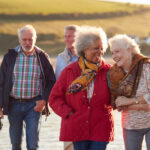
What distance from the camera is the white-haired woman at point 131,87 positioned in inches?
205

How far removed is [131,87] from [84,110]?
0.53 meters

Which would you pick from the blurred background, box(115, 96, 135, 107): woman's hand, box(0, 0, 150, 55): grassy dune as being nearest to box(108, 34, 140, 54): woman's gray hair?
box(115, 96, 135, 107): woman's hand

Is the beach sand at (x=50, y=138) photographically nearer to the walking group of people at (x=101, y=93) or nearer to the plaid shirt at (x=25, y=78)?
the plaid shirt at (x=25, y=78)

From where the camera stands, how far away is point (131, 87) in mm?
5238

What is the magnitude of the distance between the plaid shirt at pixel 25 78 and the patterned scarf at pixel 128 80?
1683 millimetres

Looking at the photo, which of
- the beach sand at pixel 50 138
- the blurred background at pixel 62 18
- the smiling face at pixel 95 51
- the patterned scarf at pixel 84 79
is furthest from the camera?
the blurred background at pixel 62 18

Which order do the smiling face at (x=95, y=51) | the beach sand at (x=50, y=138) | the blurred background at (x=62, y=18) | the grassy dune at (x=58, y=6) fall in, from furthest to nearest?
the grassy dune at (x=58, y=6), the blurred background at (x=62, y=18), the beach sand at (x=50, y=138), the smiling face at (x=95, y=51)

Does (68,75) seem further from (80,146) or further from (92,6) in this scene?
(92,6)

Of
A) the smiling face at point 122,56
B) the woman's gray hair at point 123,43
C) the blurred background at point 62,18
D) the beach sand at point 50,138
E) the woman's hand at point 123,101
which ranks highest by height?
the blurred background at point 62,18

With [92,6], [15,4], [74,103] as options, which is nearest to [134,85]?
[74,103]

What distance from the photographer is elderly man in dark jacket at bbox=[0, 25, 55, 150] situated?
21.8 ft

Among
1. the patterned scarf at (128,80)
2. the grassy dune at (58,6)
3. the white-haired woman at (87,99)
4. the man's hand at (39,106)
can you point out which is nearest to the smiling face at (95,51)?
the white-haired woman at (87,99)

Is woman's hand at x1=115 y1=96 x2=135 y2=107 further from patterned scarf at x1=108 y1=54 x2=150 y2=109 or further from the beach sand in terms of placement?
the beach sand

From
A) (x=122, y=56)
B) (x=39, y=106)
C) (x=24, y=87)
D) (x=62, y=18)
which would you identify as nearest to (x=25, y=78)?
(x=24, y=87)
